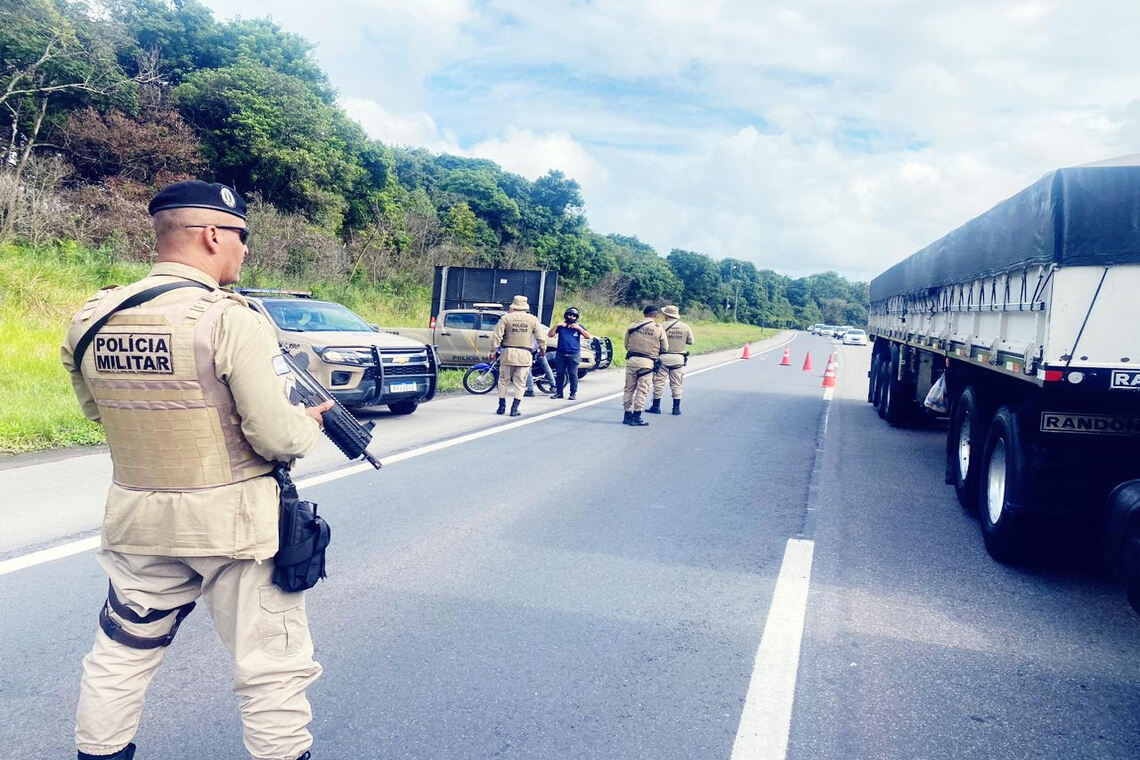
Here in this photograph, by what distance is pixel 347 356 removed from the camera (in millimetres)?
10836

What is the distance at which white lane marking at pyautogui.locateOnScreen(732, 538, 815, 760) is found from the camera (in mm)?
3205

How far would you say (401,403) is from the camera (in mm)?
11891

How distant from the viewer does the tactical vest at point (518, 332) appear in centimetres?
1241

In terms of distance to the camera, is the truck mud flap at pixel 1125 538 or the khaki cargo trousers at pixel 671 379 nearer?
the truck mud flap at pixel 1125 538

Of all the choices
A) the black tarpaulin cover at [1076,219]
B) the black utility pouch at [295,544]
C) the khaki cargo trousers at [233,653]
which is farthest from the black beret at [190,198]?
the black tarpaulin cover at [1076,219]

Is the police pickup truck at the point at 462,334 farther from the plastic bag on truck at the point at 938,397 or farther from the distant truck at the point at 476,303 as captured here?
the plastic bag on truck at the point at 938,397

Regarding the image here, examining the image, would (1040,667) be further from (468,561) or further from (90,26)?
(90,26)

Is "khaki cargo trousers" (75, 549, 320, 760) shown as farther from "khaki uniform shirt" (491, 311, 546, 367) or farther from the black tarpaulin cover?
"khaki uniform shirt" (491, 311, 546, 367)

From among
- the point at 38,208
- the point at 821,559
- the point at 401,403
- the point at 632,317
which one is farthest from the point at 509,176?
the point at 821,559

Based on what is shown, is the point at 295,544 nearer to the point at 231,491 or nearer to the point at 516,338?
the point at 231,491

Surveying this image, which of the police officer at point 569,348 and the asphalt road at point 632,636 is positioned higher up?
the police officer at point 569,348

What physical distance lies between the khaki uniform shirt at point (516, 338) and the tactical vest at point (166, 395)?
9.84 meters

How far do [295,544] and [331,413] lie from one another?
19.4 inches

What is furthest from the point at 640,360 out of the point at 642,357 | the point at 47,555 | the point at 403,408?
the point at 47,555
